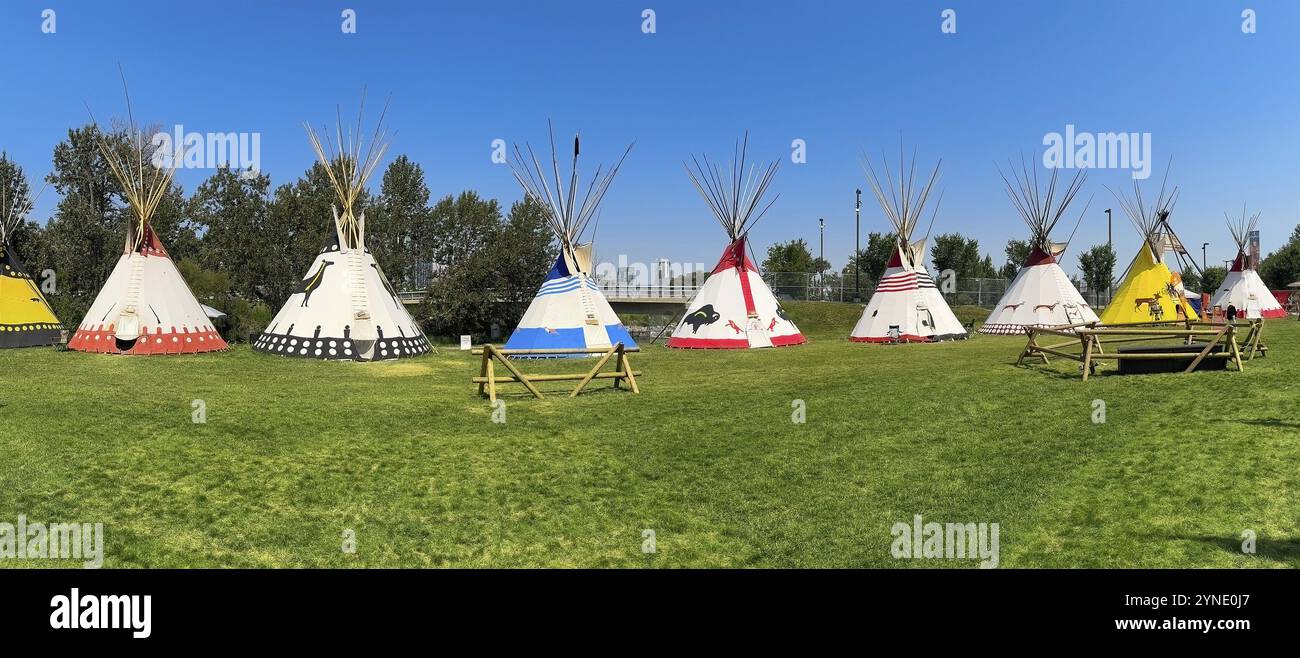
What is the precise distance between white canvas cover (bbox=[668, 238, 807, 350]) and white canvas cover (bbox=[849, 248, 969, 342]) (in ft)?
9.04

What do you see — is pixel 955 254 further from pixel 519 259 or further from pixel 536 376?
pixel 536 376

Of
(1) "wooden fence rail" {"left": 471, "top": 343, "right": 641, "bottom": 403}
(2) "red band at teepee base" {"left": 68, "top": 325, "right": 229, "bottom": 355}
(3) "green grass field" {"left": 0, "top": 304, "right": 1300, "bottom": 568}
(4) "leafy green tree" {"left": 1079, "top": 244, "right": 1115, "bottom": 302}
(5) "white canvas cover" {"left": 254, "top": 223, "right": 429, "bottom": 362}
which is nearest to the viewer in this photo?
(3) "green grass field" {"left": 0, "top": 304, "right": 1300, "bottom": 568}

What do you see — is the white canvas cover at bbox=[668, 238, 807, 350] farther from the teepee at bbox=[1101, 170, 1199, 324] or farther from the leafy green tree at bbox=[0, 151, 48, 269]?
the leafy green tree at bbox=[0, 151, 48, 269]

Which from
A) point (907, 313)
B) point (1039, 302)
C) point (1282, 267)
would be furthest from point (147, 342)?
point (1282, 267)

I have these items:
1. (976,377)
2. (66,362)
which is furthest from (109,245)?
(976,377)

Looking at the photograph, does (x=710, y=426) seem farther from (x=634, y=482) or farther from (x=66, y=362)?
(x=66, y=362)

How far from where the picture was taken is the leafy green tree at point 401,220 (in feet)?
120

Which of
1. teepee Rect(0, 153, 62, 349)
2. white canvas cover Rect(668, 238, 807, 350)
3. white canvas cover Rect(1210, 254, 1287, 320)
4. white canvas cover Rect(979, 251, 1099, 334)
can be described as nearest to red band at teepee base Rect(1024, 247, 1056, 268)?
white canvas cover Rect(979, 251, 1099, 334)

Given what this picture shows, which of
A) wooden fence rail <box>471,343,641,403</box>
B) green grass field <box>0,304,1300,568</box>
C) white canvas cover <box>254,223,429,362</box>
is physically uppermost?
white canvas cover <box>254,223,429,362</box>

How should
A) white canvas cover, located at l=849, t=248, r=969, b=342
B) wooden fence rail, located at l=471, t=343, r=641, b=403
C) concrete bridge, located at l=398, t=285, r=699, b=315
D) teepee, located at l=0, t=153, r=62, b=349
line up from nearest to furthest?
wooden fence rail, located at l=471, t=343, r=641, b=403 < teepee, located at l=0, t=153, r=62, b=349 < white canvas cover, located at l=849, t=248, r=969, b=342 < concrete bridge, located at l=398, t=285, r=699, b=315

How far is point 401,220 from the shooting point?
127 feet

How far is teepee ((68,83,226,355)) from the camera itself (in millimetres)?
18609

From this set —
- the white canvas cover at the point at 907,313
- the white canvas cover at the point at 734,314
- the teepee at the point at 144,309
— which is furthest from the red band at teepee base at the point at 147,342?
the white canvas cover at the point at 907,313
